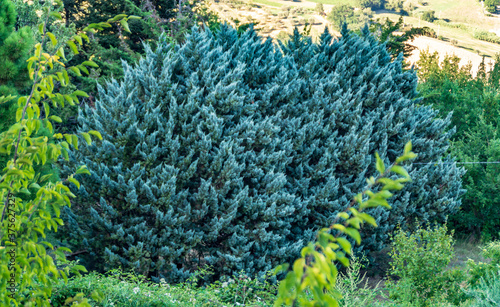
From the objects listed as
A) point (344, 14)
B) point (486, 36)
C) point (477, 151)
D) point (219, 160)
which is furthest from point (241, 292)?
point (486, 36)

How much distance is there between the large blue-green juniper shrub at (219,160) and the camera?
7559 mm

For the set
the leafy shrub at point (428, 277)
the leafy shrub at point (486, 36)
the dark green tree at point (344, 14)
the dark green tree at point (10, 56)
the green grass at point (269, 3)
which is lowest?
the leafy shrub at point (486, 36)

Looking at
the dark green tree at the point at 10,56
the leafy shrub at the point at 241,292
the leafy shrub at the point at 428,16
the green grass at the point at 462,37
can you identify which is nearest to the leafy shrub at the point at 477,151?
the leafy shrub at the point at 241,292

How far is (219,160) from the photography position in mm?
7711

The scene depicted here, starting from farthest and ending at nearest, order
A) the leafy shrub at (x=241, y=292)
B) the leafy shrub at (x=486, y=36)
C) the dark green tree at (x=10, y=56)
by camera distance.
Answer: the leafy shrub at (x=486, y=36) < the leafy shrub at (x=241, y=292) < the dark green tree at (x=10, y=56)

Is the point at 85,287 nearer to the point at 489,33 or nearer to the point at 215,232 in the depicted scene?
the point at 215,232

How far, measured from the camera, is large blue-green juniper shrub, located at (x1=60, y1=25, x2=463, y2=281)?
24.8 ft

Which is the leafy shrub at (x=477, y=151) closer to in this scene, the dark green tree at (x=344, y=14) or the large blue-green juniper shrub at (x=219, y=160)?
the large blue-green juniper shrub at (x=219, y=160)

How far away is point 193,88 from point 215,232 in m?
2.78

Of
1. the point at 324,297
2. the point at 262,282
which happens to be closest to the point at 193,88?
the point at 262,282

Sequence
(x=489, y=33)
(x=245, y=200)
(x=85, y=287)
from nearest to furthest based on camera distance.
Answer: (x=85, y=287)
(x=245, y=200)
(x=489, y=33)

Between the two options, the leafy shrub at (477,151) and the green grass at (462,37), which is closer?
the leafy shrub at (477,151)

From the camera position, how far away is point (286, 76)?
29.8ft

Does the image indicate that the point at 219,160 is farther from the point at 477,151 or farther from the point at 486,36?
the point at 486,36
